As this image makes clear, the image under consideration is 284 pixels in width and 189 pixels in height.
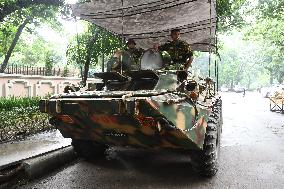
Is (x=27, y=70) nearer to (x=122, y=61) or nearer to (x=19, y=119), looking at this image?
(x=19, y=119)

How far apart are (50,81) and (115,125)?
1078 cm

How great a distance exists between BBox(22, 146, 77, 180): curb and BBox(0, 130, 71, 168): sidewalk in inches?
12.5

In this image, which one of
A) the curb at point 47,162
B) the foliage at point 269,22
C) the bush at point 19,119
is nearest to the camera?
the curb at point 47,162

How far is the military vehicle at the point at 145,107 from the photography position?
16.0 feet

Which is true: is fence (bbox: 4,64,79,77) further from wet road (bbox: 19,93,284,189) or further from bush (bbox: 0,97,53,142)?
wet road (bbox: 19,93,284,189)

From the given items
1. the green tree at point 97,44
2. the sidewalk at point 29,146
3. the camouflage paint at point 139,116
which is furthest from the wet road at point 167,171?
the green tree at point 97,44

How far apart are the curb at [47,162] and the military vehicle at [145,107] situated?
1.15 feet

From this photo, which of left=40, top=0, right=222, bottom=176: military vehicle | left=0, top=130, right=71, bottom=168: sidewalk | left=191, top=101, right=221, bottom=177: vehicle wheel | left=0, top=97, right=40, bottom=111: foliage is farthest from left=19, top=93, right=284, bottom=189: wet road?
left=0, top=97, right=40, bottom=111: foliage

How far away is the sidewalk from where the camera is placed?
6.34 metres

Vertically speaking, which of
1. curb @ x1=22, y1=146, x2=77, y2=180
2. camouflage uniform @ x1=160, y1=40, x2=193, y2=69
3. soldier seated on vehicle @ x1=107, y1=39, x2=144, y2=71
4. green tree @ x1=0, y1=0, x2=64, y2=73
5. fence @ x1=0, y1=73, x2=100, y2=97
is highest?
green tree @ x1=0, y1=0, x2=64, y2=73

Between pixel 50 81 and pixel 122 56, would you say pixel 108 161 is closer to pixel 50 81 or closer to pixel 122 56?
pixel 122 56

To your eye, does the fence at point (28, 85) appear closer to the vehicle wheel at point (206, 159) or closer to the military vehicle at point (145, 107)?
the military vehicle at point (145, 107)

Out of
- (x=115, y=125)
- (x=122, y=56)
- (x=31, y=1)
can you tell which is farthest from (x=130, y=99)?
(x=31, y=1)

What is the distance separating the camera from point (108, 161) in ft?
23.3
